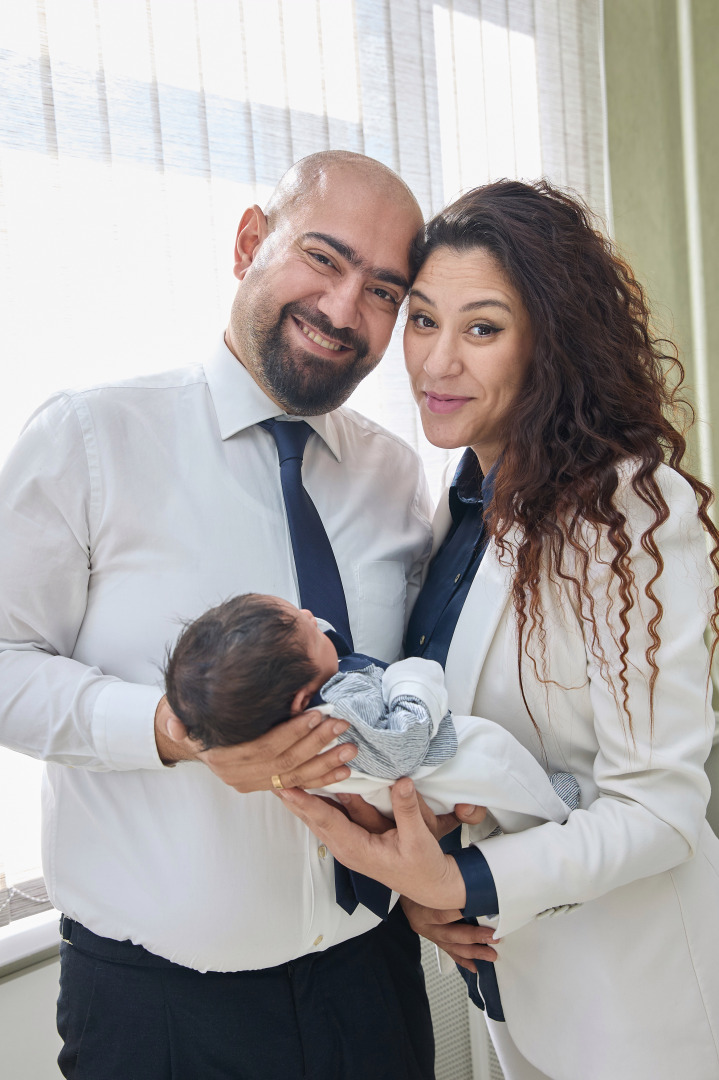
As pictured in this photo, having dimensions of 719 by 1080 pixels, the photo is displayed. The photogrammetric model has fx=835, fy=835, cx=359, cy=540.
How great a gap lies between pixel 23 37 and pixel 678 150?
7.01 ft

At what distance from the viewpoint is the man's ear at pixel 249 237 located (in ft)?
5.16

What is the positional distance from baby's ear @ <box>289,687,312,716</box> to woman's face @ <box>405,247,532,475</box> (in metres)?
0.59

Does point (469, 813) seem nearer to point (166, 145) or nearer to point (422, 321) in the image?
point (422, 321)

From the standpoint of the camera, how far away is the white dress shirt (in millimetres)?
1265

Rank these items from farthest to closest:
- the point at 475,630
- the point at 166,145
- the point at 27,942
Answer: the point at 166,145
the point at 27,942
the point at 475,630

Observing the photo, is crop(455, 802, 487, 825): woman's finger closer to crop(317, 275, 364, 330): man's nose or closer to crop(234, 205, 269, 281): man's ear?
crop(317, 275, 364, 330): man's nose

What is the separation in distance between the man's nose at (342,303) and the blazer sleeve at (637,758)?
0.58m

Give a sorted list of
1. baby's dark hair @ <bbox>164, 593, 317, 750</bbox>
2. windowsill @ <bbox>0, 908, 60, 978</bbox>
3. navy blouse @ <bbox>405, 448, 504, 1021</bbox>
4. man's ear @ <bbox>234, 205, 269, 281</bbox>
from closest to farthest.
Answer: baby's dark hair @ <bbox>164, 593, 317, 750</bbox> → navy blouse @ <bbox>405, 448, 504, 1021</bbox> → man's ear @ <bbox>234, 205, 269, 281</bbox> → windowsill @ <bbox>0, 908, 60, 978</bbox>

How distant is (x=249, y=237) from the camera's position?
1.59 metres

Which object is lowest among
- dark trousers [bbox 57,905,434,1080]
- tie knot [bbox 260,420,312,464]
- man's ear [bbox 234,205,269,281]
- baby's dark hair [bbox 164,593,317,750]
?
dark trousers [bbox 57,905,434,1080]

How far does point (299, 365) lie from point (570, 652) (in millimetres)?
672

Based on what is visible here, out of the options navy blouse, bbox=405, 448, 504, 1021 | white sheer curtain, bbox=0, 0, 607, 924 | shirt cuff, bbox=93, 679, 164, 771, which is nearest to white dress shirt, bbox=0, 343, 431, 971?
shirt cuff, bbox=93, 679, 164, 771

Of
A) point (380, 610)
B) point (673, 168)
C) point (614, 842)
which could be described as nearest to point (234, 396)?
point (380, 610)

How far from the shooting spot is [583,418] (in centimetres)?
139
